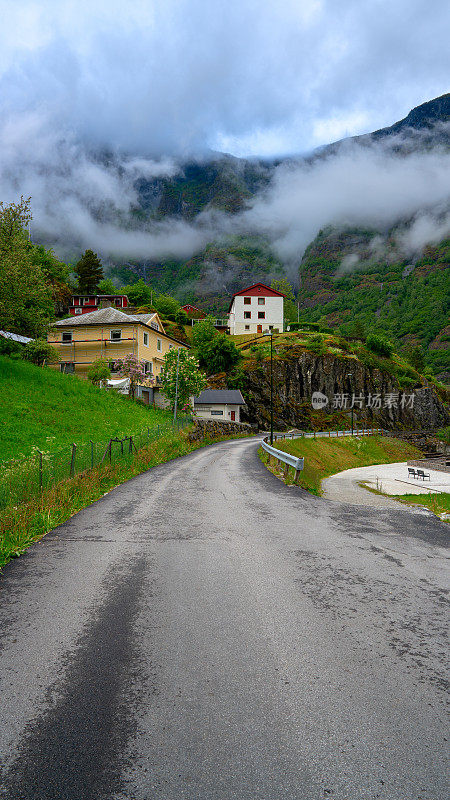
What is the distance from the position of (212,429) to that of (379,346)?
55214 mm

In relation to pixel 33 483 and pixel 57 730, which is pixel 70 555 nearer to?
pixel 33 483

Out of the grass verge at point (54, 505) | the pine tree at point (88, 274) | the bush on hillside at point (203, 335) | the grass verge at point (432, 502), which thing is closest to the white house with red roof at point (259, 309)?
the bush on hillside at point (203, 335)

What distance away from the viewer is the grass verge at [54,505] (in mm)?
8297

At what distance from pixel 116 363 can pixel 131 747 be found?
48.2m

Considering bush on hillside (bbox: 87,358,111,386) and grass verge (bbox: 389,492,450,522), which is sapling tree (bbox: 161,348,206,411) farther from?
grass verge (bbox: 389,492,450,522)

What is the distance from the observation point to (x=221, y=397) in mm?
59250

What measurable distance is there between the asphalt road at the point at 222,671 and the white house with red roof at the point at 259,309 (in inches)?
3513

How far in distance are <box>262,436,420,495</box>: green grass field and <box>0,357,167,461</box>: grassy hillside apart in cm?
1372

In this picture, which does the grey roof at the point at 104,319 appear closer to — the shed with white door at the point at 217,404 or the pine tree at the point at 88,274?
the shed with white door at the point at 217,404

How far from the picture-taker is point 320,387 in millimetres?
71312

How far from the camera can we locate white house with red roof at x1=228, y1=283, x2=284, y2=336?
94.8 meters

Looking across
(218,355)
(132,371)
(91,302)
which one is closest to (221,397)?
(218,355)

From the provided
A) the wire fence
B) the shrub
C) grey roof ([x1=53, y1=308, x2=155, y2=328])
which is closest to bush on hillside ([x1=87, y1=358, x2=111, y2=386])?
grey roof ([x1=53, y1=308, x2=155, y2=328])

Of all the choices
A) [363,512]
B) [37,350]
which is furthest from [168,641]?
[37,350]
